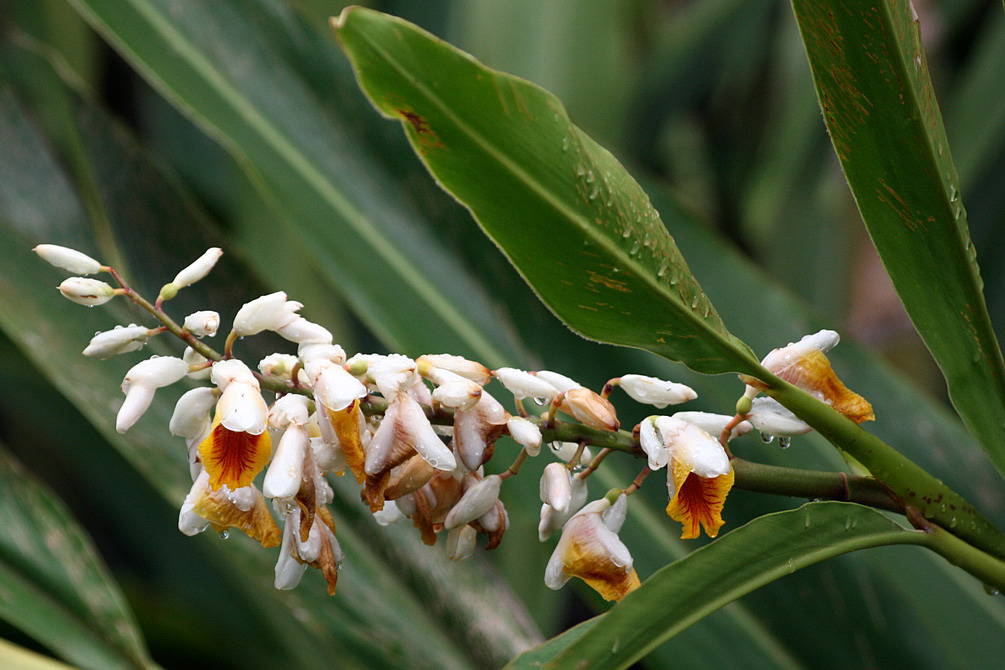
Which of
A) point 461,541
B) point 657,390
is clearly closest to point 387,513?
point 461,541

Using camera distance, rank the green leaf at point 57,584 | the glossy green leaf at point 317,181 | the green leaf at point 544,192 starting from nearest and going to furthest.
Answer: the green leaf at point 544,192 < the green leaf at point 57,584 < the glossy green leaf at point 317,181

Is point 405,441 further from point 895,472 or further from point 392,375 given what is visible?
point 895,472

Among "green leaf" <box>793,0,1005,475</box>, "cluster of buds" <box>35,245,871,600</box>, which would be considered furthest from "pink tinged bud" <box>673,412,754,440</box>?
"green leaf" <box>793,0,1005,475</box>

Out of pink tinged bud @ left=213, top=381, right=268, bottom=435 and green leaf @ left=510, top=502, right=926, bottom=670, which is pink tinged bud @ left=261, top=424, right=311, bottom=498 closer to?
pink tinged bud @ left=213, top=381, right=268, bottom=435

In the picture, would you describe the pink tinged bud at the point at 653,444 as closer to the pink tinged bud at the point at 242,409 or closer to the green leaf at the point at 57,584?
the pink tinged bud at the point at 242,409

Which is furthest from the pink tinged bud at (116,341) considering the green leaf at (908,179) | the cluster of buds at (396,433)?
the green leaf at (908,179)

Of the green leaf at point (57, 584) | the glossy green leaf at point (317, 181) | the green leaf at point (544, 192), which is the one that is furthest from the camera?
the glossy green leaf at point (317, 181)
